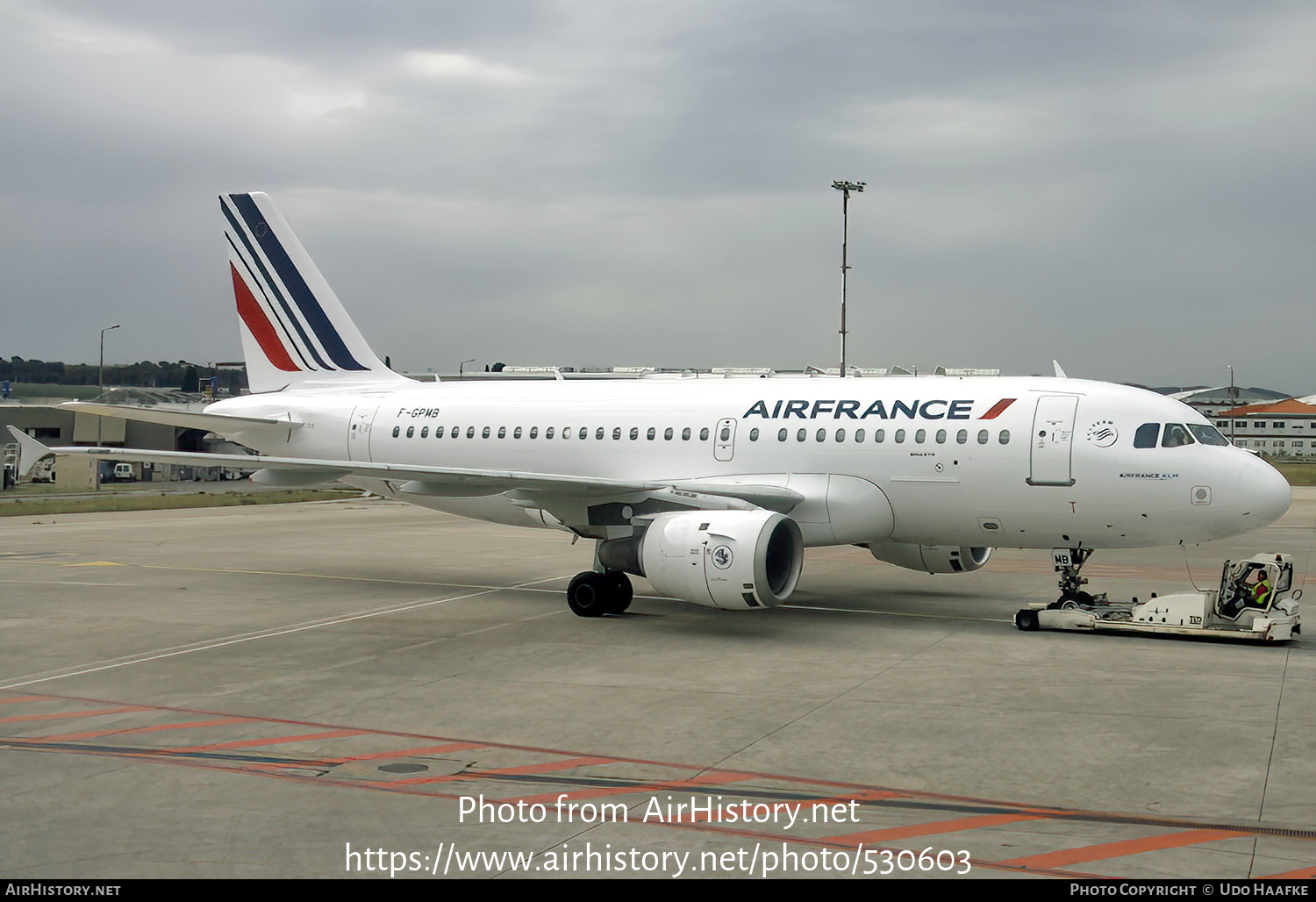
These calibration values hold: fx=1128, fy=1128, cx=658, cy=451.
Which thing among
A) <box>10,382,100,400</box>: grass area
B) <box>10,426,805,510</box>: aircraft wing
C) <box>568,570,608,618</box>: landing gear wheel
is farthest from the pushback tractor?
<box>10,382,100,400</box>: grass area

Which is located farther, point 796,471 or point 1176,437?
point 796,471

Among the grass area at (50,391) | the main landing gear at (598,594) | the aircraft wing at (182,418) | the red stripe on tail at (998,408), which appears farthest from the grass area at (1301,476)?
the grass area at (50,391)

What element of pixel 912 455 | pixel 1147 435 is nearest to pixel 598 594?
pixel 912 455

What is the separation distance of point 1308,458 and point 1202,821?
144691 mm

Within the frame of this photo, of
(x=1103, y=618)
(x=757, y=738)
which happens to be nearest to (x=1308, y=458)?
(x=1103, y=618)

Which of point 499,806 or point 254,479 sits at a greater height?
point 254,479

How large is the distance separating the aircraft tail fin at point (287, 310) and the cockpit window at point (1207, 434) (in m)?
17.0

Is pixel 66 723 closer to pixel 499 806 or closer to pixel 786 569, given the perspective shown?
pixel 499 806

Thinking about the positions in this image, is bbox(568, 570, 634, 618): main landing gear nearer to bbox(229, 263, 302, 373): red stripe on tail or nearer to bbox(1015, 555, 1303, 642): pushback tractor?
bbox(1015, 555, 1303, 642): pushback tractor

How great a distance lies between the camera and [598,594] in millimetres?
18781

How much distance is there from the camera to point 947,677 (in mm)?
13820

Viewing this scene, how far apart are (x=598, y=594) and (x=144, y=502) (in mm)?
33046

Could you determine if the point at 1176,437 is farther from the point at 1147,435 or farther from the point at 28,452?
→ the point at 28,452

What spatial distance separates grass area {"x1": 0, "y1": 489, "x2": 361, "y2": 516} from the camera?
41781mm
